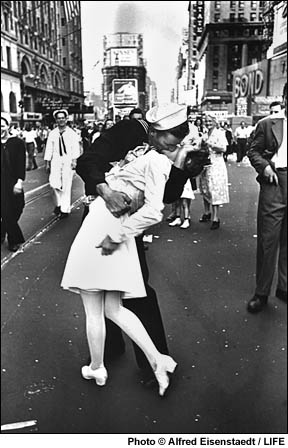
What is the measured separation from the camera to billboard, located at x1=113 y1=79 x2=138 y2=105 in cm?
82

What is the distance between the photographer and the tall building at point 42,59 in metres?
0.87

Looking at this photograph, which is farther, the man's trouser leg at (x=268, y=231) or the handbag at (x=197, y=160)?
the man's trouser leg at (x=268, y=231)

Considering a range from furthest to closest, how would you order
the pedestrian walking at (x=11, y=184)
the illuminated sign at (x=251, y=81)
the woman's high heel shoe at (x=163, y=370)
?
the woman's high heel shoe at (x=163, y=370)
the pedestrian walking at (x=11, y=184)
the illuminated sign at (x=251, y=81)

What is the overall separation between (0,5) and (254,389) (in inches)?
45.3

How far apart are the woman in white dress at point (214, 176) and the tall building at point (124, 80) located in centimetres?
14

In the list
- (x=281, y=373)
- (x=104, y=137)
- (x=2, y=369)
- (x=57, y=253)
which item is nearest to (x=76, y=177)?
(x=104, y=137)

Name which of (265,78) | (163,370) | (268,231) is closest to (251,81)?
(265,78)

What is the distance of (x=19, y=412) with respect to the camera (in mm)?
1120

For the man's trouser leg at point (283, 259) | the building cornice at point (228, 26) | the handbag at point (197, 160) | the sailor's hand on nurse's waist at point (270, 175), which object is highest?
the building cornice at point (228, 26)

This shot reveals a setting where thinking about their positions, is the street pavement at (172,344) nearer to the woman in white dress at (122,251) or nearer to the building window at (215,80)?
the woman in white dress at (122,251)

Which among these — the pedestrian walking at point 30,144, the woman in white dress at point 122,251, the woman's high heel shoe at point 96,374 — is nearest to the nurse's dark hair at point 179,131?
the woman in white dress at point 122,251

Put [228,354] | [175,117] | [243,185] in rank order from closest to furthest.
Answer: [175,117] < [243,185] < [228,354]

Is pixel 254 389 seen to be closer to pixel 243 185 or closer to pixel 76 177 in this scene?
pixel 243 185

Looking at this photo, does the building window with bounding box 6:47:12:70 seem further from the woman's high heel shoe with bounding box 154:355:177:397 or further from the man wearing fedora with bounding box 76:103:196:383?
the woman's high heel shoe with bounding box 154:355:177:397
